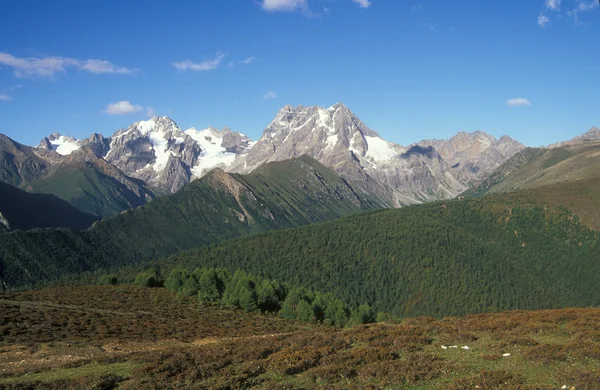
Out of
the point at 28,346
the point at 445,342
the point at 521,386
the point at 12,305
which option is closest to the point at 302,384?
the point at 521,386

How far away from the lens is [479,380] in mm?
24641

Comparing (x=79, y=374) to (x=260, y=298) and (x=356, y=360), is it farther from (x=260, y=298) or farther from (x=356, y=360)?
(x=260, y=298)

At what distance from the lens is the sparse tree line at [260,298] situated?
11312cm

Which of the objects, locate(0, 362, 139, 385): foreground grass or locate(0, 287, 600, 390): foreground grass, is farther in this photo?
locate(0, 362, 139, 385): foreground grass

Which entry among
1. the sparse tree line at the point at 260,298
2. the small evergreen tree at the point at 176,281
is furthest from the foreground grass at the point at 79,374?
the small evergreen tree at the point at 176,281

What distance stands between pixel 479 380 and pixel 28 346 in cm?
4849

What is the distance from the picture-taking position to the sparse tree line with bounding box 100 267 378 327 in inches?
4454

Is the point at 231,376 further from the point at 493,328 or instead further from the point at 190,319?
the point at 190,319

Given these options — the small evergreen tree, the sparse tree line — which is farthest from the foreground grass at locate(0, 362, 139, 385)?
the small evergreen tree

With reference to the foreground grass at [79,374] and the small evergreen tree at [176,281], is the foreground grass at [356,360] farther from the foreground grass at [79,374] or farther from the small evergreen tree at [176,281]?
the small evergreen tree at [176,281]

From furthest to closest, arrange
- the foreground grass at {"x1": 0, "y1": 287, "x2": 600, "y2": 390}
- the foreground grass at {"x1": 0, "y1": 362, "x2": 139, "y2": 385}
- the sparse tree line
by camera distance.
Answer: the sparse tree line, the foreground grass at {"x1": 0, "y1": 362, "x2": 139, "y2": 385}, the foreground grass at {"x1": 0, "y1": 287, "x2": 600, "y2": 390}

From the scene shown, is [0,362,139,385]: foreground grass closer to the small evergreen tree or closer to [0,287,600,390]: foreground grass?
[0,287,600,390]: foreground grass

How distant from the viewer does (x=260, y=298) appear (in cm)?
12175

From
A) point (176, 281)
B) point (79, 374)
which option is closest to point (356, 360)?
point (79, 374)
